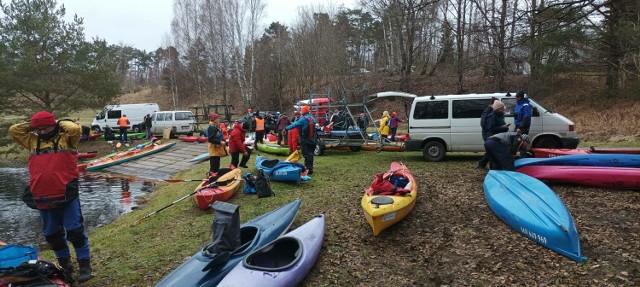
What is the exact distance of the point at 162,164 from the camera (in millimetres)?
16625

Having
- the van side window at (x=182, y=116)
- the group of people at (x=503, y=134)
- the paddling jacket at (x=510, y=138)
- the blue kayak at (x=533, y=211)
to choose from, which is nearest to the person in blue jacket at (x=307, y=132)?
the group of people at (x=503, y=134)

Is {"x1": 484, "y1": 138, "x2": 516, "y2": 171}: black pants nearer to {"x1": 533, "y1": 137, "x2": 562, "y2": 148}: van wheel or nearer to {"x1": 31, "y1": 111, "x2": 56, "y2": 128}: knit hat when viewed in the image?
{"x1": 533, "y1": 137, "x2": 562, "y2": 148}: van wheel

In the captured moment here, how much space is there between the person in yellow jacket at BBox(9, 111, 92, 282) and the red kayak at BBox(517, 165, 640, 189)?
25.3 ft

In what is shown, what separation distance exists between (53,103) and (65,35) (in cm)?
396

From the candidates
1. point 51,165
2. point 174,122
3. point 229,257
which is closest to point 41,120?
point 51,165

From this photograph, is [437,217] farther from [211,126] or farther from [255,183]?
[211,126]

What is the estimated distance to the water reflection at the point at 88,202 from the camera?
8474 millimetres

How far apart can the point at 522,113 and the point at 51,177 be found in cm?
928

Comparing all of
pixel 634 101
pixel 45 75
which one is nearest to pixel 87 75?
pixel 45 75

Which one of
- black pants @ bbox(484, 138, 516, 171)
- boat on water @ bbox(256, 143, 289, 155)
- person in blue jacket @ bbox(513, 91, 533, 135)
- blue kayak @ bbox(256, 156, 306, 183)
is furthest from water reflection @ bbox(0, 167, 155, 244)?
person in blue jacket @ bbox(513, 91, 533, 135)

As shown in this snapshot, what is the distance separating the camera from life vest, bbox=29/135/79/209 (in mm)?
4477

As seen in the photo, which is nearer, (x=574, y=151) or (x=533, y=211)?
(x=533, y=211)

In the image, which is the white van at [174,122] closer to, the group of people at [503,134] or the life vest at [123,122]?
the life vest at [123,122]

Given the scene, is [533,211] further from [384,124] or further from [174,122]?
[174,122]
